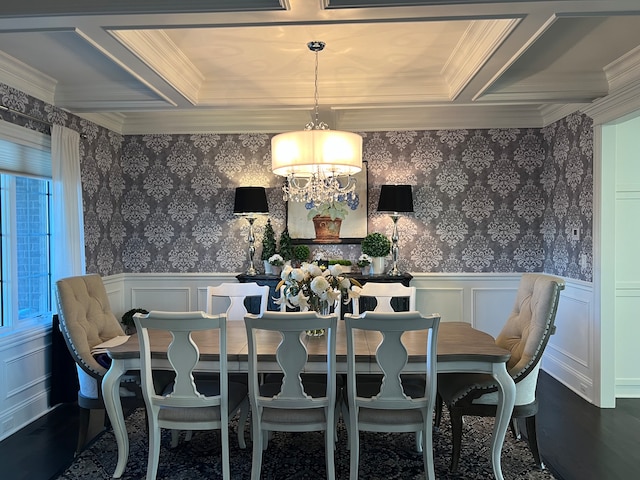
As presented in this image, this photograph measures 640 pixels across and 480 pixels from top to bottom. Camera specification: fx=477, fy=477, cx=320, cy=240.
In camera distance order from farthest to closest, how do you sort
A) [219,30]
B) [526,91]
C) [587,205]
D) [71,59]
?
[587,205]
[526,91]
[71,59]
[219,30]

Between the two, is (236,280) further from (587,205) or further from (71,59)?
(587,205)

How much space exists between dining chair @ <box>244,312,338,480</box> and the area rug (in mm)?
383

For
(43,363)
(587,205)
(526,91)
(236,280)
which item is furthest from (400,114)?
(43,363)

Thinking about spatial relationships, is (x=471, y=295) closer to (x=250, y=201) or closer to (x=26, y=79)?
(x=250, y=201)

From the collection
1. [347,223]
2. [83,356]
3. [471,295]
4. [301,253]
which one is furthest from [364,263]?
[83,356]

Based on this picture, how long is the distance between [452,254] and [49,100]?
3990 millimetres

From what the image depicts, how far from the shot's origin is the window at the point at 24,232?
3523mm

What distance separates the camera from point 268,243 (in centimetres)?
491

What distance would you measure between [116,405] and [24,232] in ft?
6.18

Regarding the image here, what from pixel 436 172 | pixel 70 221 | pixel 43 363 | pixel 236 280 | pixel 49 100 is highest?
pixel 49 100

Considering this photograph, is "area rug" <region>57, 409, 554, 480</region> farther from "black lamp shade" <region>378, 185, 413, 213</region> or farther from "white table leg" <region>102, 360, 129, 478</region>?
"black lamp shade" <region>378, 185, 413, 213</region>

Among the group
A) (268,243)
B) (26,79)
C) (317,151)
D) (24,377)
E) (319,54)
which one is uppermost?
(319,54)

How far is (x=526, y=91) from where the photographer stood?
12.2ft

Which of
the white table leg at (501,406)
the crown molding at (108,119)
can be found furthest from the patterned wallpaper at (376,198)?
the white table leg at (501,406)
